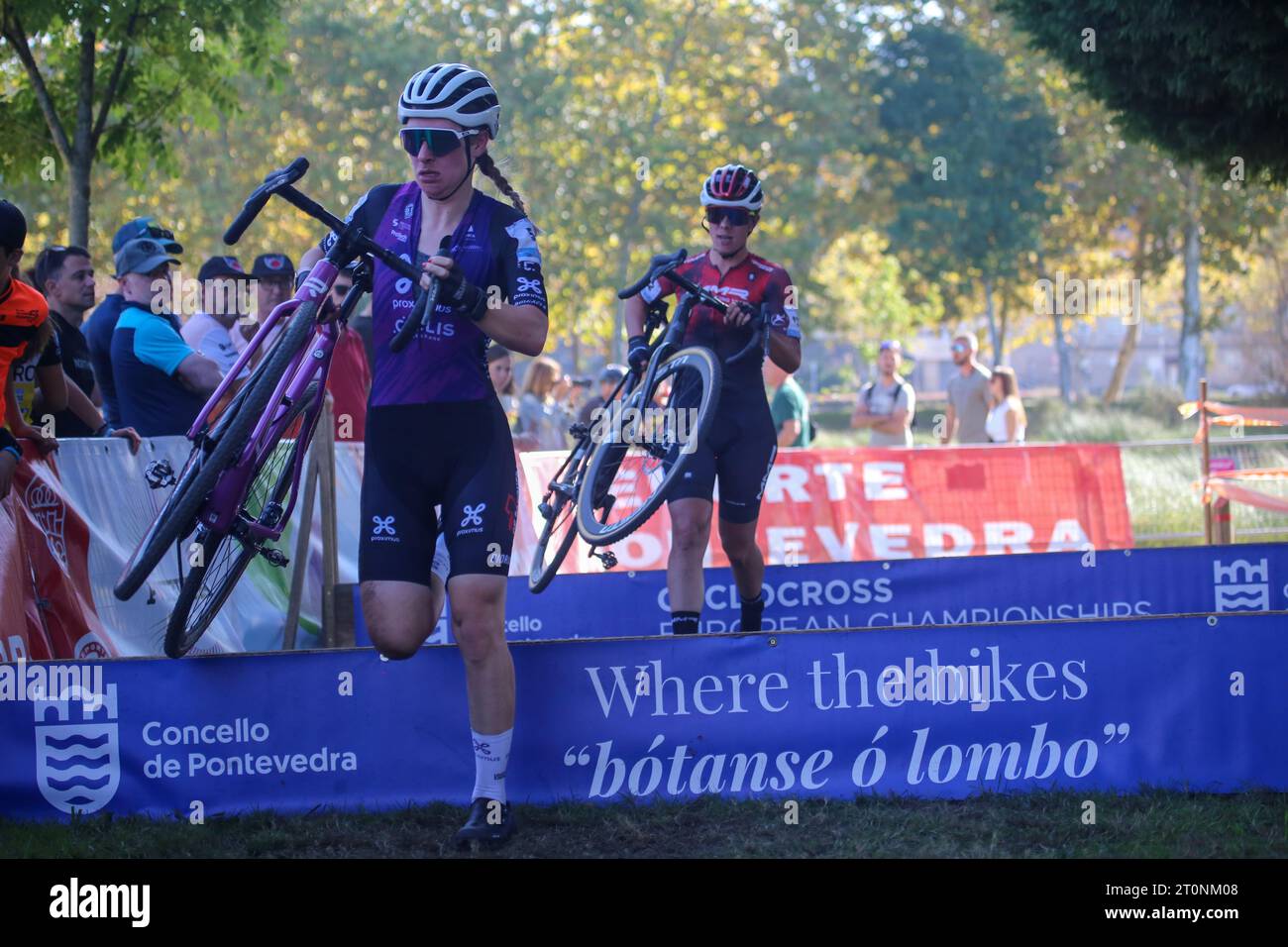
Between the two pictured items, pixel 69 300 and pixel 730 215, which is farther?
pixel 69 300

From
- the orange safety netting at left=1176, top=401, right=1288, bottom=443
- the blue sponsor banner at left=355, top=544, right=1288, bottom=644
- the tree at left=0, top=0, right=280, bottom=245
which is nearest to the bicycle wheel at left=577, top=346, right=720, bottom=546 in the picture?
the blue sponsor banner at left=355, top=544, right=1288, bottom=644

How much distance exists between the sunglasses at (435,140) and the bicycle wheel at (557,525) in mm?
2796

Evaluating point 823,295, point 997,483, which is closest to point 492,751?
point 997,483

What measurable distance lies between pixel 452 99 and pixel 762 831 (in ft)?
8.61

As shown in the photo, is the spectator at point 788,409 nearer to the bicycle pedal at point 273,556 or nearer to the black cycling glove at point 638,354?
the black cycling glove at point 638,354

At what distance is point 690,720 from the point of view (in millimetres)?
5680

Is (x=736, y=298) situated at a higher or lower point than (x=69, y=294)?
lower

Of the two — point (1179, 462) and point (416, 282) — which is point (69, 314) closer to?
point (416, 282)

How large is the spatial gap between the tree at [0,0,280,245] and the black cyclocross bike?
4.94 m

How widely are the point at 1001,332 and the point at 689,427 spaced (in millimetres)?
47139

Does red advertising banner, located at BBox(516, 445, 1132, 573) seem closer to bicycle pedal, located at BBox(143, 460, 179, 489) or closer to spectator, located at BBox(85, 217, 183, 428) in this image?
spectator, located at BBox(85, 217, 183, 428)

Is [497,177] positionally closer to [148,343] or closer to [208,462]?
[208,462]

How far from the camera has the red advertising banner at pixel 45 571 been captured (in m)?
6.60

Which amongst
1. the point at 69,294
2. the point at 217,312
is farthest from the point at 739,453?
the point at 69,294
